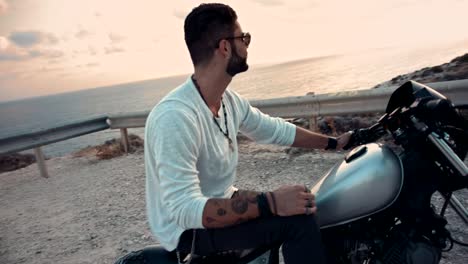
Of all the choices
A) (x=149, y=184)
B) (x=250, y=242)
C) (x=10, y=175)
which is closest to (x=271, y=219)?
(x=250, y=242)

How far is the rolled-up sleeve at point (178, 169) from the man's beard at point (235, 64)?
409mm

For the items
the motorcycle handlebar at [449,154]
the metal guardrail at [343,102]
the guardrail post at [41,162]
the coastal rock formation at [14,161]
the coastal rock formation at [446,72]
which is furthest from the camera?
the coastal rock formation at [14,161]

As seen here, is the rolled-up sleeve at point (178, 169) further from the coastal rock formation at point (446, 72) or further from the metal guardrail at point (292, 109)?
the coastal rock formation at point (446, 72)

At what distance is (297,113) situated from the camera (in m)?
5.49

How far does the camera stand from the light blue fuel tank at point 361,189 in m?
1.65

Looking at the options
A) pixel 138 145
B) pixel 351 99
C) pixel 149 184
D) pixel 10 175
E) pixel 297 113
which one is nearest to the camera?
pixel 149 184

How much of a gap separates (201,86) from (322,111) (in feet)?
11.4

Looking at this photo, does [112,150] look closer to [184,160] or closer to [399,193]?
[184,160]

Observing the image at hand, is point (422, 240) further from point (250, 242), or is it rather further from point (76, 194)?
point (76, 194)

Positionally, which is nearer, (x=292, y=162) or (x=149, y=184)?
(x=149, y=184)

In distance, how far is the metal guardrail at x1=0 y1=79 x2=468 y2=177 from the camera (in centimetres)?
444

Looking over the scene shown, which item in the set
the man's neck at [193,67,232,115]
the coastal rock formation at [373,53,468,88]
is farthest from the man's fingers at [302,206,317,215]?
the coastal rock formation at [373,53,468,88]

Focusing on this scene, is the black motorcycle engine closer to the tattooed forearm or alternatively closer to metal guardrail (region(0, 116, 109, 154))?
the tattooed forearm

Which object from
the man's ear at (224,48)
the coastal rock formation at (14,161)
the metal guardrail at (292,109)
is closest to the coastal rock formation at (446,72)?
the metal guardrail at (292,109)
